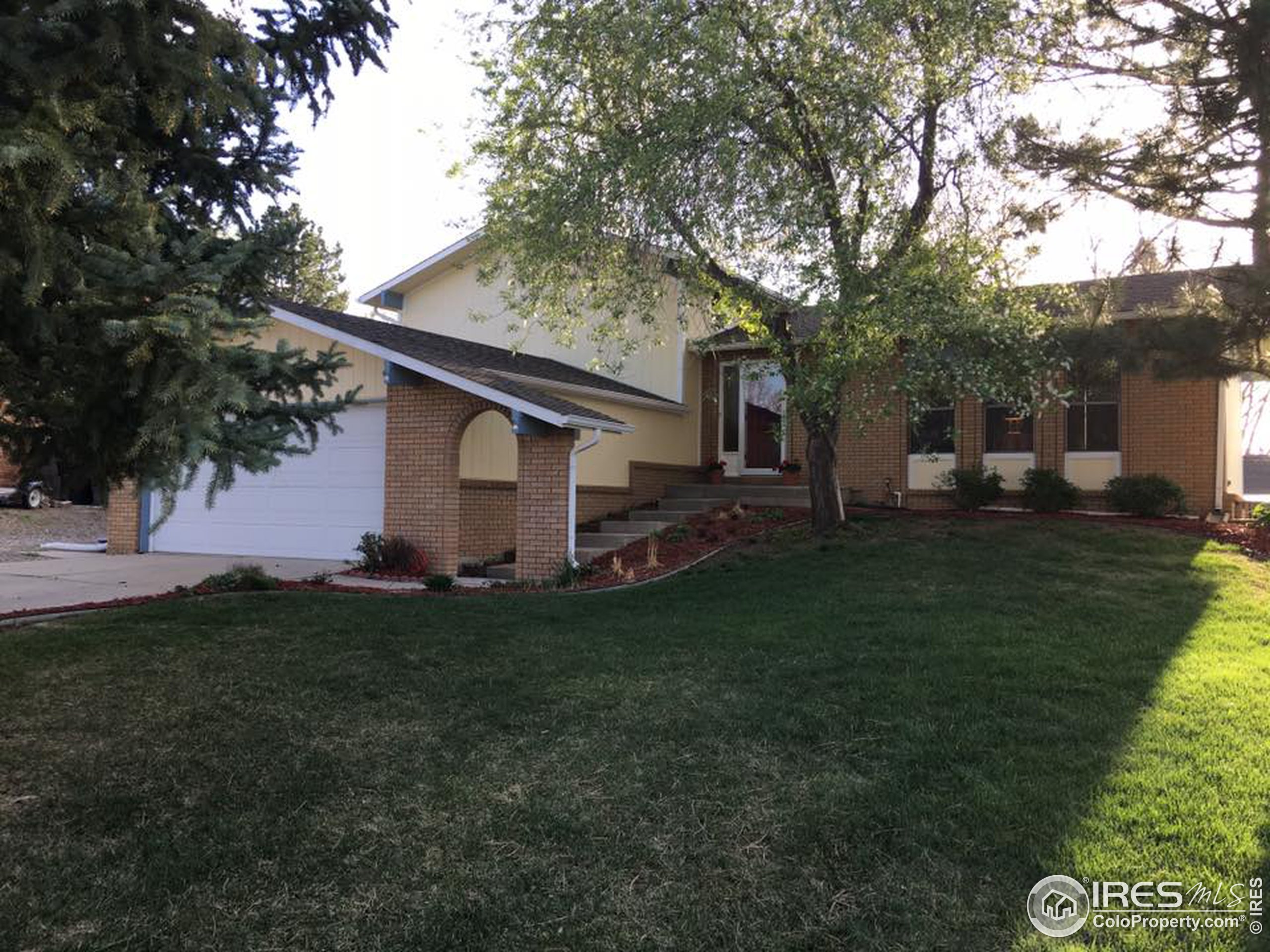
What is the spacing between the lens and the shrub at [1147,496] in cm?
1266

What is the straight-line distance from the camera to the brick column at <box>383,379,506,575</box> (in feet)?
38.1

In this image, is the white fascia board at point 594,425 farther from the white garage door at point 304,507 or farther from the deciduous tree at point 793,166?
the white garage door at point 304,507

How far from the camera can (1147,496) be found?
12664mm

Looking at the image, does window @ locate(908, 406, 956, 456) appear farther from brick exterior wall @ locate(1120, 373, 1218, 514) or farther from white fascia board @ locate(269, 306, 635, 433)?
white fascia board @ locate(269, 306, 635, 433)

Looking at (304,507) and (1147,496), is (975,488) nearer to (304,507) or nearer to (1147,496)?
(1147,496)

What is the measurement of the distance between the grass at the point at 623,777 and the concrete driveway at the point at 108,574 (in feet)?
7.74

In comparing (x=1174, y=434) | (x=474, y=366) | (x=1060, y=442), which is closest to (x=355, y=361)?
(x=474, y=366)

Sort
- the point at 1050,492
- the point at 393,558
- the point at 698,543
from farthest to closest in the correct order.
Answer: the point at 1050,492 < the point at 698,543 < the point at 393,558

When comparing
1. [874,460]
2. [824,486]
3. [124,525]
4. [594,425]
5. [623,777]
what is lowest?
[623,777]

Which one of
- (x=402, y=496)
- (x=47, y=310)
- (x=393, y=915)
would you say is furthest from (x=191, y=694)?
(x=402, y=496)

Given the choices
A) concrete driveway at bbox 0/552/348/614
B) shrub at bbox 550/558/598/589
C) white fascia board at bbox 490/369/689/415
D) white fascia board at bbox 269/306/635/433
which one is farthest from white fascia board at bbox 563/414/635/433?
concrete driveway at bbox 0/552/348/614

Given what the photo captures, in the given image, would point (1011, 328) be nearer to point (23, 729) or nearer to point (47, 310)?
point (47, 310)

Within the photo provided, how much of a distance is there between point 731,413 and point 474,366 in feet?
20.3

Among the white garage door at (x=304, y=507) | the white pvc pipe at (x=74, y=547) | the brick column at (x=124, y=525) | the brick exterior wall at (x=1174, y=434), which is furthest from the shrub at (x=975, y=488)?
the white pvc pipe at (x=74, y=547)
